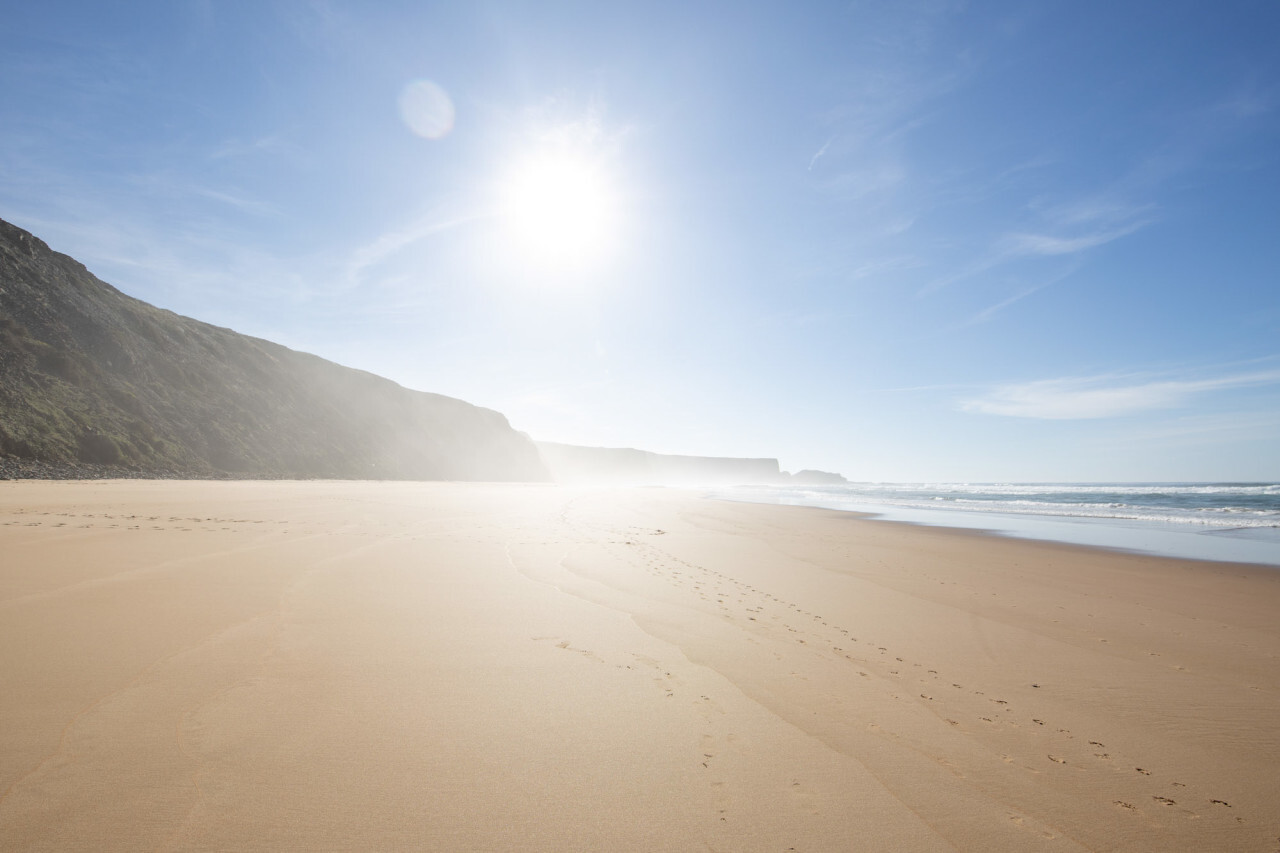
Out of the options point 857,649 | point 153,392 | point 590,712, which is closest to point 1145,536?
point 857,649

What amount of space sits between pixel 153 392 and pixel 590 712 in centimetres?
4350

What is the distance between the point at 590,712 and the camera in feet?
11.1

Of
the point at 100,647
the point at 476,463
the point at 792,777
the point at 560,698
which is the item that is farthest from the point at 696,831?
the point at 476,463

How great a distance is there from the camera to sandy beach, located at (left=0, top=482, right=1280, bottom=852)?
90.8 inches

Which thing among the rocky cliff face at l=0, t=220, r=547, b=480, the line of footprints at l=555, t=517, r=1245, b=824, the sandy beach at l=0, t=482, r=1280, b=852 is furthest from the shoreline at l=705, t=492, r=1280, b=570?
the rocky cliff face at l=0, t=220, r=547, b=480

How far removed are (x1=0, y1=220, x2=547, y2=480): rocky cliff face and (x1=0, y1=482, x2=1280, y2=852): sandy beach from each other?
28.0 m

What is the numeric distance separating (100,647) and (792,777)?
4.81 metres

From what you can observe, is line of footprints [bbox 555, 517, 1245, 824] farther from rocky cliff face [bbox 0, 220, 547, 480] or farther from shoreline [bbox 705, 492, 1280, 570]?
rocky cliff face [bbox 0, 220, 547, 480]

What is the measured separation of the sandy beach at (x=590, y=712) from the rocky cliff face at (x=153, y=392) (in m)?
28.0

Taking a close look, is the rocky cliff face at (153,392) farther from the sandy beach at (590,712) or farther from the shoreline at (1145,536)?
the shoreline at (1145,536)

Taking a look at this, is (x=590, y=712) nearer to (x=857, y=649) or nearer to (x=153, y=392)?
(x=857, y=649)

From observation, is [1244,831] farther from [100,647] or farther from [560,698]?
[100,647]

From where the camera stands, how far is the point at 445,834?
85.0 inches

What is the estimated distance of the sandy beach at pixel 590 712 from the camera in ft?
7.57
